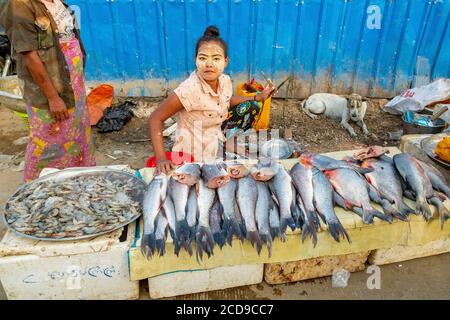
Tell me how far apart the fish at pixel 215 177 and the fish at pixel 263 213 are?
0.29m

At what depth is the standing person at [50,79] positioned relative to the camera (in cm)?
316

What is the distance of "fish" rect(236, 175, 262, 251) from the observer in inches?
106

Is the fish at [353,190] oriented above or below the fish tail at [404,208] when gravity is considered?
above

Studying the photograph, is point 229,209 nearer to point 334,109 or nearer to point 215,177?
point 215,177

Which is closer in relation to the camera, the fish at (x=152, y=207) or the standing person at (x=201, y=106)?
the fish at (x=152, y=207)

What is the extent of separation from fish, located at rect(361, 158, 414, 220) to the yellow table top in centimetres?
10

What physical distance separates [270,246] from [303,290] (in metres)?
0.73

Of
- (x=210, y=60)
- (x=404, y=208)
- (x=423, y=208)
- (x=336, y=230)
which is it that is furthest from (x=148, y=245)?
(x=423, y=208)

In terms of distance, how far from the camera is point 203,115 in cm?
339

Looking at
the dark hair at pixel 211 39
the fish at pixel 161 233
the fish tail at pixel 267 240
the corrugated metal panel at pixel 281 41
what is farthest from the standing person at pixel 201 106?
the corrugated metal panel at pixel 281 41

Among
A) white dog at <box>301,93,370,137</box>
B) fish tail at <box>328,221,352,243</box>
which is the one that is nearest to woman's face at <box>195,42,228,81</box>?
fish tail at <box>328,221,352,243</box>

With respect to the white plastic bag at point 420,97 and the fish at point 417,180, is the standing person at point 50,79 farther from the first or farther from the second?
the white plastic bag at point 420,97

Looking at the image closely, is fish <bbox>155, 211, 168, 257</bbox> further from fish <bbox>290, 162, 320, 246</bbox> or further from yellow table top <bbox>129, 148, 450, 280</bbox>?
fish <bbox>290, 162, 320, 246</bbox>

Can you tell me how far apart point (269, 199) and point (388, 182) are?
1.04 m
